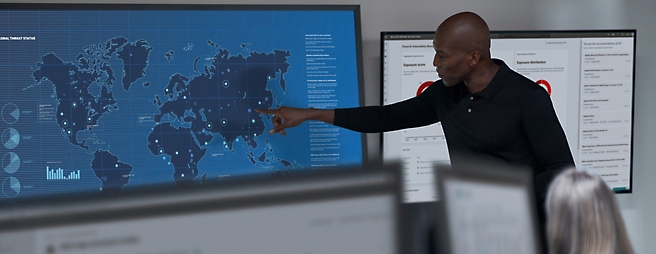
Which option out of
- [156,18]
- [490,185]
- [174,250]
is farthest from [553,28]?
[174,250]

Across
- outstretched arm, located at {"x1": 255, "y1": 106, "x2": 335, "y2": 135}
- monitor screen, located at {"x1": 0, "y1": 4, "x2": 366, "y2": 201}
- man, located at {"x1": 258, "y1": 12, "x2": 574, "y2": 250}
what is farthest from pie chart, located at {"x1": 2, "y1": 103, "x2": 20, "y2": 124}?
man, located at {"x1": 258, "y1": 12, "x2": 574, "y2": 250}

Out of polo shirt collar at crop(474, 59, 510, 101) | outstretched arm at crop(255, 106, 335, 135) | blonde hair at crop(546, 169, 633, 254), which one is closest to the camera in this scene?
blonde hair at crop(546, 169, 633, 254)

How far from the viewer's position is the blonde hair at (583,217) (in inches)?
40.6

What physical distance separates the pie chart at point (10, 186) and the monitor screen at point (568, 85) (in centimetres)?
167

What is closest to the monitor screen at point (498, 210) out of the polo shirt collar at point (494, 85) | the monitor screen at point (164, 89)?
the polo shirt collar at point (494, 85)

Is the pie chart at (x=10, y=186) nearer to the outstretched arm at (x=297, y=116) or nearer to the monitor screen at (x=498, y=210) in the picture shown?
the outstretched arm at (x=297, y=116)

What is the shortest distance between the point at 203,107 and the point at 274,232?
2156 mm

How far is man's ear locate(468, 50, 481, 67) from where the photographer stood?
6.93 ft

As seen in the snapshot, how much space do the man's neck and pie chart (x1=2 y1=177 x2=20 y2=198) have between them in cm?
201

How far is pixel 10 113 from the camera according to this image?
9.15 feet

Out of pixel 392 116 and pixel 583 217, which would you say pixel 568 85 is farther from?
pixel 583 217

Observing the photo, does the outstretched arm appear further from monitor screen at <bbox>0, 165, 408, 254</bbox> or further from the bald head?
monitor screen at <bbox>0, 165, 408, 254</bbox>

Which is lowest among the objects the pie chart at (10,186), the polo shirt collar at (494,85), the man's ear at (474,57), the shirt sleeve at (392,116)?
the pie chart at (10,186)

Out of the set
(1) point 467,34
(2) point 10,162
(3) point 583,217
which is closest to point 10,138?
(2) point 10,162
